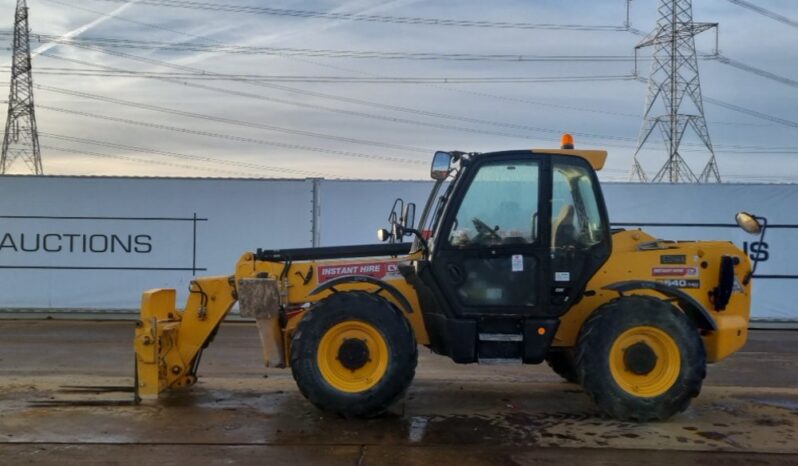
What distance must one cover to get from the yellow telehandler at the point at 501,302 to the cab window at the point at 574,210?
1 cm

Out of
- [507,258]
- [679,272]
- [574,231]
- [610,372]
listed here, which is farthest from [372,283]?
[679,272]

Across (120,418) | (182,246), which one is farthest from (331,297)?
(182,246)

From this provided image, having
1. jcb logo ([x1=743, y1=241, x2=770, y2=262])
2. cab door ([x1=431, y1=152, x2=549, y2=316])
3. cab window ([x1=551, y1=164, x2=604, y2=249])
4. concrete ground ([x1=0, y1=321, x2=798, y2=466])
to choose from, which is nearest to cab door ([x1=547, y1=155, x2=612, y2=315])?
cab window ([x1=551, y1=164, x2=604, y2=249])

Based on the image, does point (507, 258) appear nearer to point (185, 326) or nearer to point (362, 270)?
point (362, 270)

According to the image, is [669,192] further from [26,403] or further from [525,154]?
[26,403]

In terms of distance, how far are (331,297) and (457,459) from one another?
1712mm

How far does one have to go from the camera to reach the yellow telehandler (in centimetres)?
622

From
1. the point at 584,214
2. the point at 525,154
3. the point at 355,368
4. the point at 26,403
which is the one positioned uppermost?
the point at 525,154

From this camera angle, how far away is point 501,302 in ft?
21.0

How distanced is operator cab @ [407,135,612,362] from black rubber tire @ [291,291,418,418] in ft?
1.40

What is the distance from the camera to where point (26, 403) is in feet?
22.6

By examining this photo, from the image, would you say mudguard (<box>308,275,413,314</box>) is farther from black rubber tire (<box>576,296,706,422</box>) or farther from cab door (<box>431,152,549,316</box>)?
black rubber tire (<box>576,296,706,422</box>)

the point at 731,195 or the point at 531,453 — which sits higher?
the point at 731,195

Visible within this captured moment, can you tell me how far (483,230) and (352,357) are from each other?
1.50 meters
